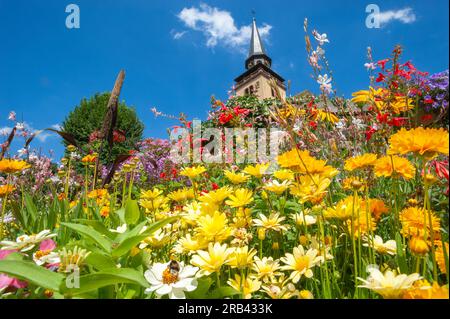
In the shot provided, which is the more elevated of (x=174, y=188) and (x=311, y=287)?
(x=174, y=188)

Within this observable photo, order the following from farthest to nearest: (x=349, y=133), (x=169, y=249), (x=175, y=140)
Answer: (x=175, y=140)
(x=349, y=133)
(x=169, y=249)

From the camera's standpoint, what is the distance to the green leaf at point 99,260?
0.66m

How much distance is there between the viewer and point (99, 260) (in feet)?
2.18

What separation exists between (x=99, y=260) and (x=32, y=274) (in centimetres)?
13

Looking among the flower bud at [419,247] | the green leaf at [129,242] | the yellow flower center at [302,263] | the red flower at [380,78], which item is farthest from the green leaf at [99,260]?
the red flower at [380,78]

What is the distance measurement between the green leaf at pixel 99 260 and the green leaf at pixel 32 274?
72 millimetres

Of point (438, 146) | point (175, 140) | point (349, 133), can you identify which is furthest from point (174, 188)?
point (438, 146)

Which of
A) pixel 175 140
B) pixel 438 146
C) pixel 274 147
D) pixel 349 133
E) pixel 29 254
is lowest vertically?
pixel 29 254

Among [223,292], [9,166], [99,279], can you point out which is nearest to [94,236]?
[99,279]

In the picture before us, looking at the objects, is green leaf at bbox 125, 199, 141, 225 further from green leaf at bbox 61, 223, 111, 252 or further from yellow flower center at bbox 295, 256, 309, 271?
yellow flower center at bbox 295, 256, 309, 271
